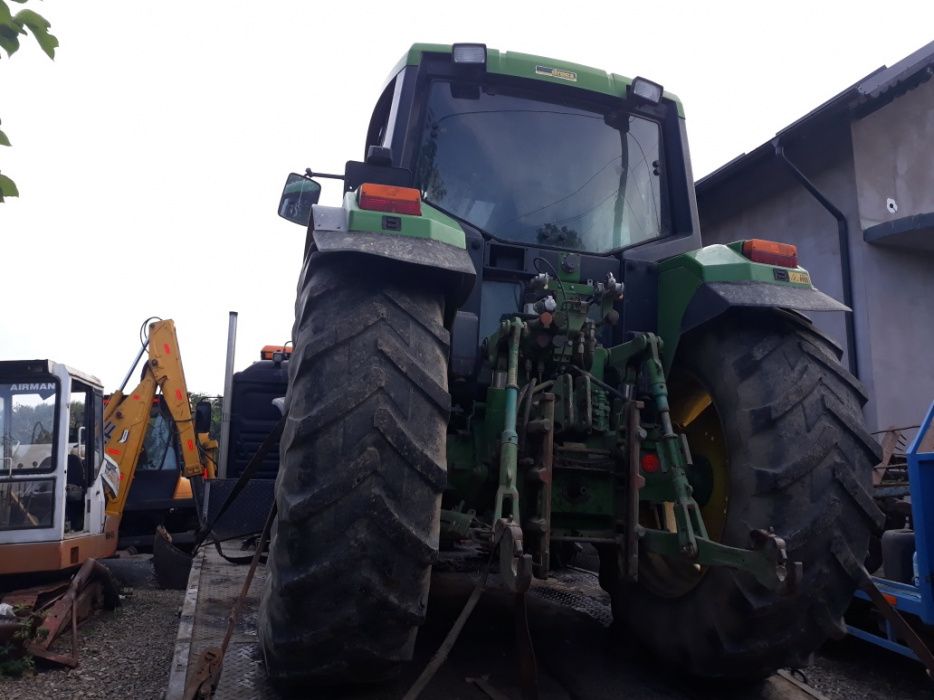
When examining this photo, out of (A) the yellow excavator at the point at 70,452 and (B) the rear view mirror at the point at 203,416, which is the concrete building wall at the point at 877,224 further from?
(A) the yellow excavator at the point at 70,452

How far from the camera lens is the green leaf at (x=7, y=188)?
1812mm

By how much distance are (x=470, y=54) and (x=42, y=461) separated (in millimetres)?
5493

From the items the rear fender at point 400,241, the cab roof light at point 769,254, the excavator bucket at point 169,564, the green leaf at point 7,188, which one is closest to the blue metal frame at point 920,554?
the cab roof light at point 769,254

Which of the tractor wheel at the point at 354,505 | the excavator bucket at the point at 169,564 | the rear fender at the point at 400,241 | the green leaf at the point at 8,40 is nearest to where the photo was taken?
the green leaf at the point at 8,40

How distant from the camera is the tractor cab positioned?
6.61m

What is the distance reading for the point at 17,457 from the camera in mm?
6848

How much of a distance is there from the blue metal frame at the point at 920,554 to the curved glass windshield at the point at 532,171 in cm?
197

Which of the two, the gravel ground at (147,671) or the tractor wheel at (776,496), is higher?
the tractor wheel at (776,496)

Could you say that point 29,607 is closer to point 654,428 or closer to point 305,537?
point 305,537

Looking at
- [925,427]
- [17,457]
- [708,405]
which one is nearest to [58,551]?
[17,457]

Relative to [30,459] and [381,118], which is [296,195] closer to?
[381,118]

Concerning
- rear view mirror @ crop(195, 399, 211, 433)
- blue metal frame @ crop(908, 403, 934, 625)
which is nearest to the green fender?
blue metal frame @ crop(908, 403, 934, 625)

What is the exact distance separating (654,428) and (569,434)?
14.1 inches

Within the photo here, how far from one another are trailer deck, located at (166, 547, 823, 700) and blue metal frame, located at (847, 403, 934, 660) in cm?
129
